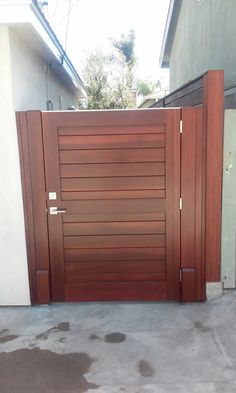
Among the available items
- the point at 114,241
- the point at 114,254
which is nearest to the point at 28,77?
the point at 114,241

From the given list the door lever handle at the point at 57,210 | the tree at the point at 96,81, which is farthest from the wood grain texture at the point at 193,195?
the tree at the point at 96,81

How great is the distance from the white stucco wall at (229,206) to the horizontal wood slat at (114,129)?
2.28ft

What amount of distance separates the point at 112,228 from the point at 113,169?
0.62 m

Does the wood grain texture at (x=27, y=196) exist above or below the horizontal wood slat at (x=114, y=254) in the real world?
above

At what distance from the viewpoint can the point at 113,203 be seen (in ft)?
11.8

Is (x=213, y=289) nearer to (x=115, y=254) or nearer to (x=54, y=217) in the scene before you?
Answer: (x=115, y=254)

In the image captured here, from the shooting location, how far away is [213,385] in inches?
94.1

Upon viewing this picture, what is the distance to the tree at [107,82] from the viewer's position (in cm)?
1463

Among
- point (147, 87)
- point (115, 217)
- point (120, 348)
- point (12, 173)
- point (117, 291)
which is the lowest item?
point (120, 348)

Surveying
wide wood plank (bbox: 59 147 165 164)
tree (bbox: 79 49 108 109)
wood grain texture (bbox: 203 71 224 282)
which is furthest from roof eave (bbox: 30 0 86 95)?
tree (bbox: 79 49 108 109)

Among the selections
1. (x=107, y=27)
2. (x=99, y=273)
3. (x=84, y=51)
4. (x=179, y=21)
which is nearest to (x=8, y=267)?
(x=99, y=273)

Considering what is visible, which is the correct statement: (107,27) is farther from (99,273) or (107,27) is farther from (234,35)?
(99,273)

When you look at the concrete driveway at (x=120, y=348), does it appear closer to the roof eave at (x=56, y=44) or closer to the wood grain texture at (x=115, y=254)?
the wood grain texture at (x=115, y=254)

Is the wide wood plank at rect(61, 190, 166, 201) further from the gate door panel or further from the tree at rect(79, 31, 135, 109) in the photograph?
the tree at rect(79, 31, 135, 109)
